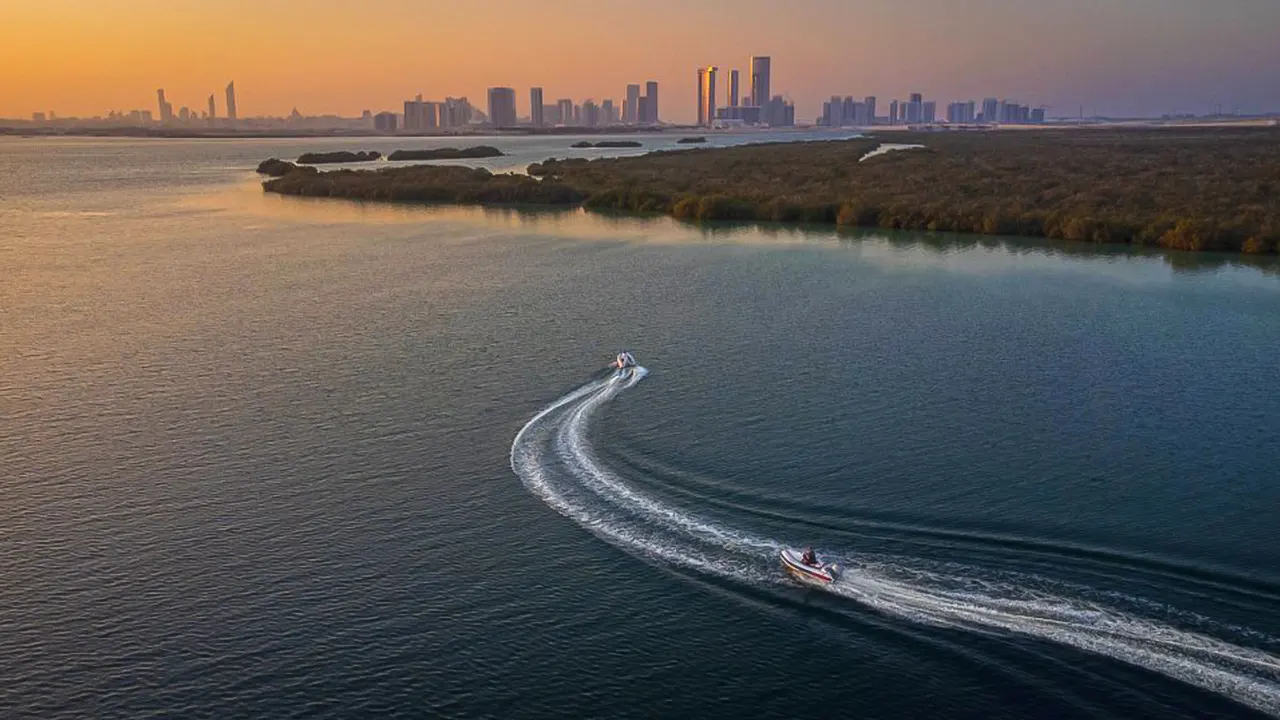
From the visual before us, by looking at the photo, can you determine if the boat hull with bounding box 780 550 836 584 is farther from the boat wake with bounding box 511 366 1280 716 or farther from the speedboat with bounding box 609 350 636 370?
the speedboat with bounding box 609 350 636 370

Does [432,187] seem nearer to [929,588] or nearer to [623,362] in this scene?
[623,362]

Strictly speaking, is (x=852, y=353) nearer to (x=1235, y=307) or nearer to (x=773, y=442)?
(x=773, y=442)

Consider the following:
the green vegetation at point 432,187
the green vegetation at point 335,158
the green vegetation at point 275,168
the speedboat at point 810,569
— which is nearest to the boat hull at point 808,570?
the speedboat at point 810,569

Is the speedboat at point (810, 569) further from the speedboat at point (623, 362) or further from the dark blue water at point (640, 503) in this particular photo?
the speedboat at point (623, 362)

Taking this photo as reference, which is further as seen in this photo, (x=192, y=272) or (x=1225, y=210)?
(x=1225, y=210)

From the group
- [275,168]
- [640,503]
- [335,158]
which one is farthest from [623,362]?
[335,158]

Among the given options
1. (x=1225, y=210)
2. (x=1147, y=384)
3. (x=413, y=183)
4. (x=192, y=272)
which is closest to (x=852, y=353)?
(x=1147, y=384)
